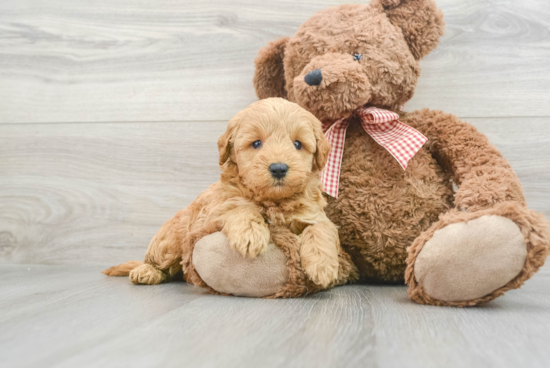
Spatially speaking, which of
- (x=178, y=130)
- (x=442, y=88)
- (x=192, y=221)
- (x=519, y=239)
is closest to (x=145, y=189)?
(x=178, y=130)

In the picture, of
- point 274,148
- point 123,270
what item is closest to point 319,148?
point 274,148

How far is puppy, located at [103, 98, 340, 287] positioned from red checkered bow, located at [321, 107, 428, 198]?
9cm

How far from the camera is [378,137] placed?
0.95 metres

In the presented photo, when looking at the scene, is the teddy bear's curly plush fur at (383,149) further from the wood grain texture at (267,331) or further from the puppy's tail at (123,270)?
the puppy's tail at (123,270)

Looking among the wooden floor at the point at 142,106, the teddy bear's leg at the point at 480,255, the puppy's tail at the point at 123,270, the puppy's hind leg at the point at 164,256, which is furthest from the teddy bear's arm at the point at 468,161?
the puppy's tail at the point at 123,270

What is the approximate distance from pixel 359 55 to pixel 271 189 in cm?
38

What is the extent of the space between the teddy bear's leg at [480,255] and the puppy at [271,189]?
164mm

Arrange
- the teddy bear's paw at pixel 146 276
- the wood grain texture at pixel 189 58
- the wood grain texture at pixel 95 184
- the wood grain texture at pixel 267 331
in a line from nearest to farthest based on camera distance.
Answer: the wood grain texture at pixel 267 331 < the teddy bear's paw at pixel 146 276 < the wood grain texture at pixel 189 58 < the wood grain texture at pixel 95 184

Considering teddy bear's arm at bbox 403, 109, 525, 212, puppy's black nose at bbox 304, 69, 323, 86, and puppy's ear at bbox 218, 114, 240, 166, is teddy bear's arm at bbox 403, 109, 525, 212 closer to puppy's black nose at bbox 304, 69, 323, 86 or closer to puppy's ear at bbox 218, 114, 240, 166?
puppy's black nose at bbox 304, 69, 323, 86

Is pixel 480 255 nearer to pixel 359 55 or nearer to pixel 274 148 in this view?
pixel 274 148

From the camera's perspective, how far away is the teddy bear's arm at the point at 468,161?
0.81 m

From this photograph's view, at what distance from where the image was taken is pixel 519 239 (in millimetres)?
656

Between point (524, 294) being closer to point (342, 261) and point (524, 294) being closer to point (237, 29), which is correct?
point (342, 261)

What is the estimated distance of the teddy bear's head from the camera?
895 millimetres
